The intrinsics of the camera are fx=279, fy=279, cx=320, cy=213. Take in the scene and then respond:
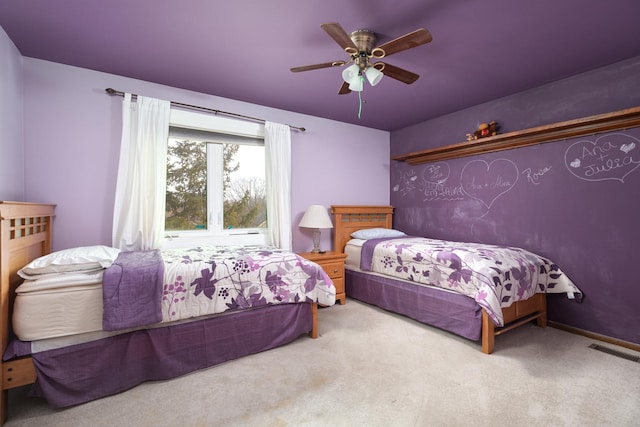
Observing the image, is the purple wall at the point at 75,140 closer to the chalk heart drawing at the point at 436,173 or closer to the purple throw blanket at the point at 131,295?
the purple throw blanket at the point at 131,295

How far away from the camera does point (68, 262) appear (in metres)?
1.78

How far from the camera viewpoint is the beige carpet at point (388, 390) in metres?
1.56

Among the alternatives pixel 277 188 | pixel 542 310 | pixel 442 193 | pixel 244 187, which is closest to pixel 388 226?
pixel 442 193

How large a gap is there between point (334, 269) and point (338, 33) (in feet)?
8.28

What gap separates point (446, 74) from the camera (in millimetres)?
2703

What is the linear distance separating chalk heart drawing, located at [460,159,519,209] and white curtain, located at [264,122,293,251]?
7.72 feet

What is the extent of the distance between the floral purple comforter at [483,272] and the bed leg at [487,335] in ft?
0.33

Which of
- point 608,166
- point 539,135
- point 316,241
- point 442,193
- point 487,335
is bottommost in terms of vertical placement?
point 487,335

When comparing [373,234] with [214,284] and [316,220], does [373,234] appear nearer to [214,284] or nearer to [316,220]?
[316,220]

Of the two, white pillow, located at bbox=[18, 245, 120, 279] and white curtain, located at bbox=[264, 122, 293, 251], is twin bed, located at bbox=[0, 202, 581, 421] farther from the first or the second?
white curtain, located at bbox=[264, 122, 293, 251]

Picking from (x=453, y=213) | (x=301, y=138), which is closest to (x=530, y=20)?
(x=453, y=213)

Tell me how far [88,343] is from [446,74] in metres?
3.57

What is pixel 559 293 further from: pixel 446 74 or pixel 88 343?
pixel 88 343

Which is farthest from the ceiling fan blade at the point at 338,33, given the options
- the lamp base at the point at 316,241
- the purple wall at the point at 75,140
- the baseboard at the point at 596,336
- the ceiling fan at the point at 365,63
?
the baseboard at the point at 596,336
